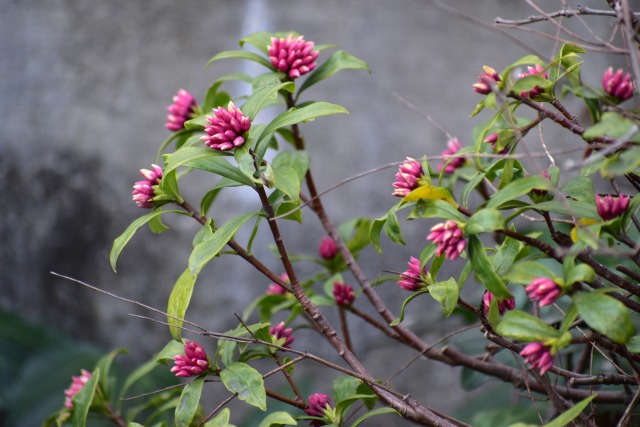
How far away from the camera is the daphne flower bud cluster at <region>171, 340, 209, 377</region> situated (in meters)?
0.84

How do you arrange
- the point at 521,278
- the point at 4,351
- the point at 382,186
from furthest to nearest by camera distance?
the point at 4,351, the point at 382,186, the point at 521,278

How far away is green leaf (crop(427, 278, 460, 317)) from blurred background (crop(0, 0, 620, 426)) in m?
1.16

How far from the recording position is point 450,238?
68 cm

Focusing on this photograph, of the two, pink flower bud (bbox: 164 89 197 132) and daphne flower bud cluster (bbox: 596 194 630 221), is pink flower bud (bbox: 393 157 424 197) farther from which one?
pink flower bud (bbox: 164 89 197 132)

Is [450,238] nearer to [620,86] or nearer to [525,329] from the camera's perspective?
[525,329]

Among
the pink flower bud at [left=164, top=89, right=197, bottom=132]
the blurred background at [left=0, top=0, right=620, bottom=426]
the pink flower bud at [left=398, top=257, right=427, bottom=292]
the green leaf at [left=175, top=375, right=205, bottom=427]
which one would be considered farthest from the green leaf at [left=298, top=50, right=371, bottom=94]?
the blurred background at [left=0, top=0, right=620, bottom=426]

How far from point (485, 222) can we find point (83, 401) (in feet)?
2.12

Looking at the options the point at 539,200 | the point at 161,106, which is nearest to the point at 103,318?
the point at 161,106

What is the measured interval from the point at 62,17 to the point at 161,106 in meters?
0.46

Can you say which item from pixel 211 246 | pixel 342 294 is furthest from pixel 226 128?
pixel 342 294

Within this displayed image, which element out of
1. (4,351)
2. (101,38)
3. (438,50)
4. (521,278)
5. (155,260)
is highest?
(101,38)

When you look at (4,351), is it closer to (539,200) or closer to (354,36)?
(354,36)

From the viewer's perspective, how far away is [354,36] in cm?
207

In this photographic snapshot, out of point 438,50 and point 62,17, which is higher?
point 62,17
